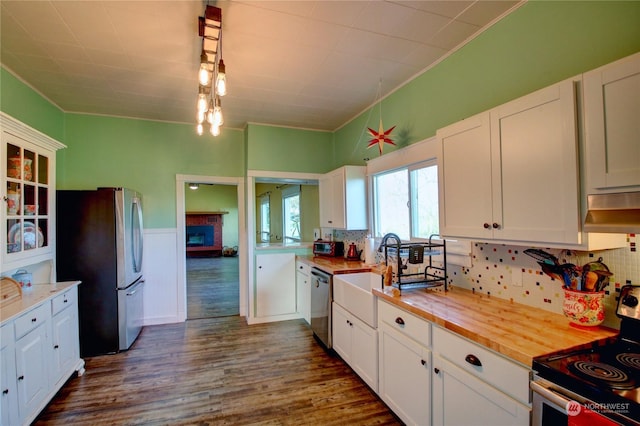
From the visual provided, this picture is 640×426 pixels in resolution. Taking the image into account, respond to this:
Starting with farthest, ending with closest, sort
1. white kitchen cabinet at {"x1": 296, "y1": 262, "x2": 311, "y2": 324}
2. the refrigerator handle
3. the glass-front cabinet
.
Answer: white kitchen cabinet at {"x1": 296, "y1": 262, "x2": 311, "y2": 324}, the refrigerator handle, the glass-front cabinet

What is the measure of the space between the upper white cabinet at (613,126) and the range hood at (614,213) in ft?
0.11

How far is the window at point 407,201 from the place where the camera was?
2.79 meters

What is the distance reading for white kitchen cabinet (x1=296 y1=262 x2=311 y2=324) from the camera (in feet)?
13.2

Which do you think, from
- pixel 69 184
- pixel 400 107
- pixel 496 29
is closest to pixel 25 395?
pixel 69 184

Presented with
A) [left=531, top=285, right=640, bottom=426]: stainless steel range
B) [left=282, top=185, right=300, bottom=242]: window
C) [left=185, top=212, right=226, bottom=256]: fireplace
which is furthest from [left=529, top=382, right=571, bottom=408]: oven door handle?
[left=185, top=212, right=226, bottom=256]: fireplace

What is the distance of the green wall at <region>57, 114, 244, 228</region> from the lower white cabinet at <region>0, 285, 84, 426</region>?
1.67 metres

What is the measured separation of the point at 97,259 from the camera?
3232 millimetres

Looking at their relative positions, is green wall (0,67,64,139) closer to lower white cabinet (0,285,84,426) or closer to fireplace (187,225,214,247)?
lower white cabinet (0,285,84,426)

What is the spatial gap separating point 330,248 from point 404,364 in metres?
2.30

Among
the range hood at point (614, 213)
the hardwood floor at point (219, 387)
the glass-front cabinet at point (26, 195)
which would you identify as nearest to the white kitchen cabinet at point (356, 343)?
the hardwood floor at point (219, 387)

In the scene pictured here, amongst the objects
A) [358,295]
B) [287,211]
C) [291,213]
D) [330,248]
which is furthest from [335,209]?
[287,211]

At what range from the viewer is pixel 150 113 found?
3.92 metres

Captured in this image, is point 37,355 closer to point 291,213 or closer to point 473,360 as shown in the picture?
point 473,360

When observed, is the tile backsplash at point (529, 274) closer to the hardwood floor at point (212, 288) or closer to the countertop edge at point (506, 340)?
the countertop edge at point (506, 340)
